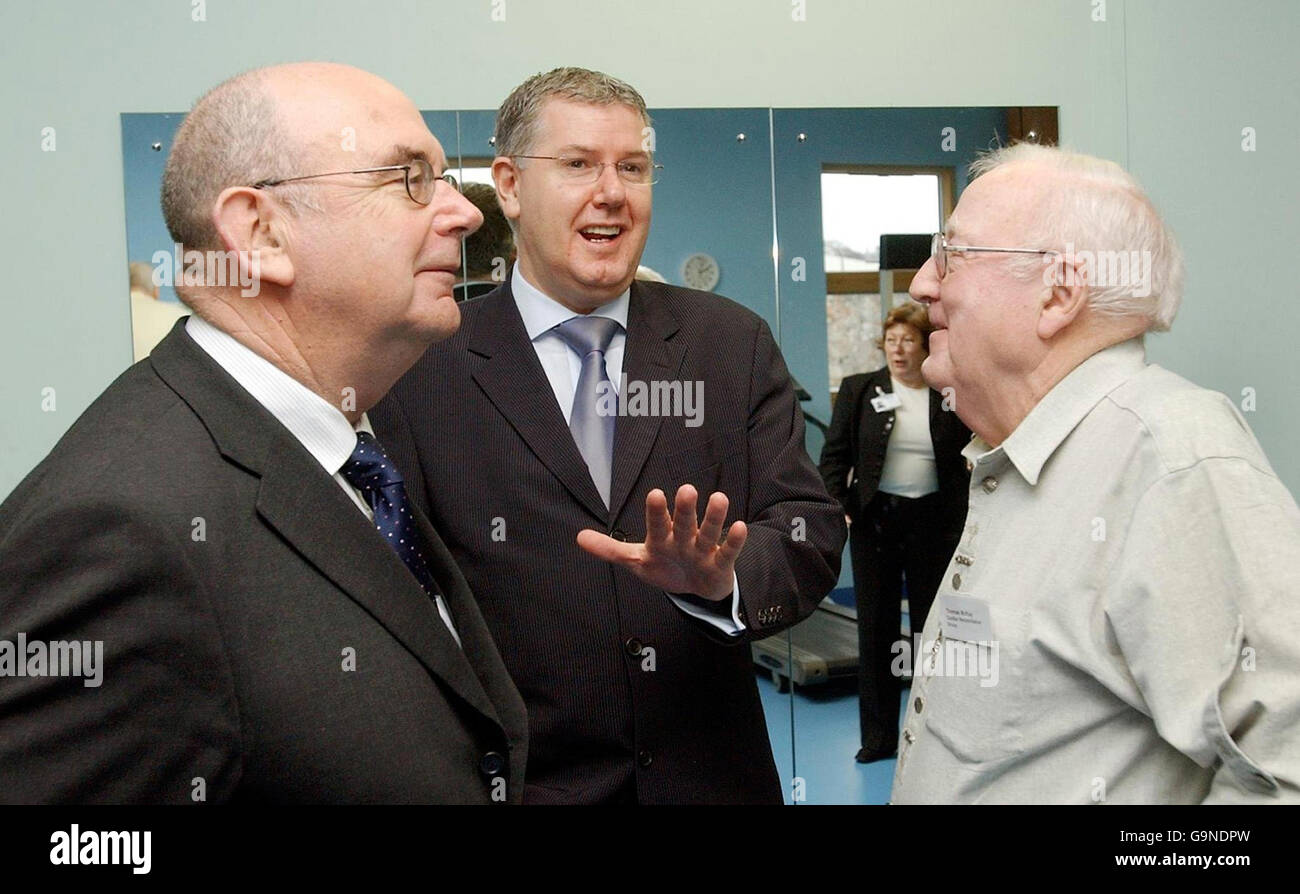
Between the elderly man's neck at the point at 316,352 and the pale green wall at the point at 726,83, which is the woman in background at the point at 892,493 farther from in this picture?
the elderly man's neck at the point at 316,352

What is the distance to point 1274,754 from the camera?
4.11 feet

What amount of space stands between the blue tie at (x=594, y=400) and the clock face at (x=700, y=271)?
136cm

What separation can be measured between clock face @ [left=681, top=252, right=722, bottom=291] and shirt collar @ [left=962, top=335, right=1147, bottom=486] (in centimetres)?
189

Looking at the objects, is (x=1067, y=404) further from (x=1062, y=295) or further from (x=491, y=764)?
(x=491, y=764)

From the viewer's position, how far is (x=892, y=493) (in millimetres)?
3836

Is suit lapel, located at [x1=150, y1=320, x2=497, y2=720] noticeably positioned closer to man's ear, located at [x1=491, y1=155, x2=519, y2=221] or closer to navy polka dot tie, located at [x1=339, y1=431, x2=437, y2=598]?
navy polka dot tie, located at [x1=339, y1=431, x2=437, y2=598]

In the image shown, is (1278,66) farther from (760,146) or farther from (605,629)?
(605,629)

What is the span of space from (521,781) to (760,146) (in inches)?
99.8

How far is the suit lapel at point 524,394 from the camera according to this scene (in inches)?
73.6

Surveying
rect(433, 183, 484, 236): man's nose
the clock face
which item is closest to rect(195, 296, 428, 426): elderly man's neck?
rect(433, 183, 484, 236): man's nose

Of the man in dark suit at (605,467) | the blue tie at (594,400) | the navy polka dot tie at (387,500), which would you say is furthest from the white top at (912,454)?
the navy polka dot tie at (387,500)

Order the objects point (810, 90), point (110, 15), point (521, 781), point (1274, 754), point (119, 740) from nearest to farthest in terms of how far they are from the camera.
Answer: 1. point (119, 740)
2. point (1274, 754)
3. point (521, 781)
4. point (110, 15)
5. point (810, 90)

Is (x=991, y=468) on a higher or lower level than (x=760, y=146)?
lower
